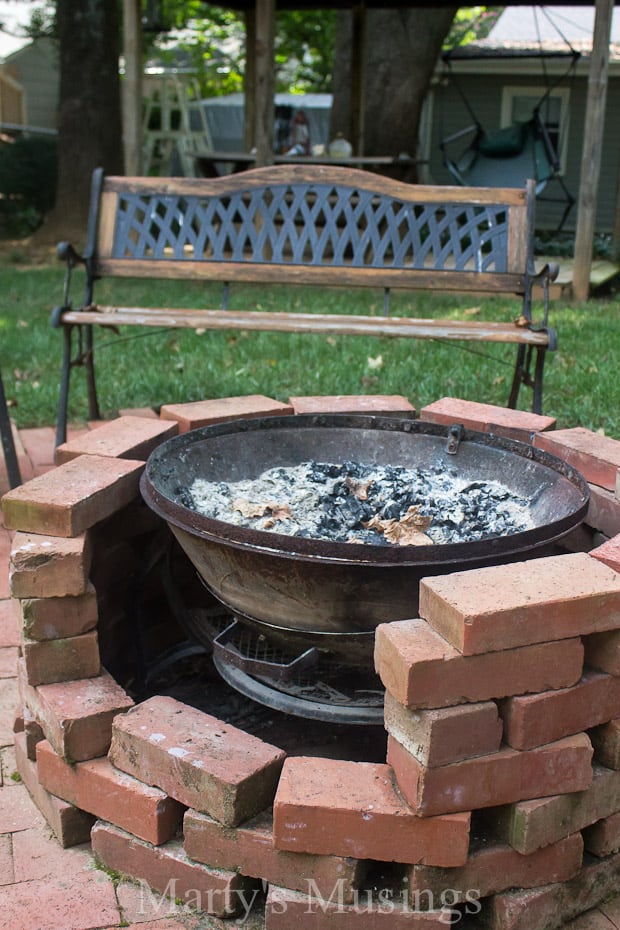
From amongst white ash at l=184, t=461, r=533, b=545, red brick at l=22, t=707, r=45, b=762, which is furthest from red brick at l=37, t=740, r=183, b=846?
white ash at l=184, t=461, r=533, b=545

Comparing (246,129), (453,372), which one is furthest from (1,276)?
(453,372)

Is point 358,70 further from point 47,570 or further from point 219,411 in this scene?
point 47,570

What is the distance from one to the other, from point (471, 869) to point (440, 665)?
418 millimetres

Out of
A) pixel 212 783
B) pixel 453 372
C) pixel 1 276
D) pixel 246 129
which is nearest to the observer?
pixel 212 783

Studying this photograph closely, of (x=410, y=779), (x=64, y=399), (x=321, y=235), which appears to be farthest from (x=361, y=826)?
(x=321, y=235)

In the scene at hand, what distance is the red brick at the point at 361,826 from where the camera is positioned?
1728 mm

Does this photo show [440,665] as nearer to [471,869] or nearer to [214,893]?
[471,869]

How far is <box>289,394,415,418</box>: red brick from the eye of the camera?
9.64 feet

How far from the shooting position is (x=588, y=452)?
2570 mm

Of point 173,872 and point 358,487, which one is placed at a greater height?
point 358,487

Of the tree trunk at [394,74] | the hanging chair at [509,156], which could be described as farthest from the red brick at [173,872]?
the hanging chair at [509,156]

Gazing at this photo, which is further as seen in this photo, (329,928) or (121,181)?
(121,181)

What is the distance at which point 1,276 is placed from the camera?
361 inches

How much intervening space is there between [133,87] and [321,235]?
4408 millimetres
